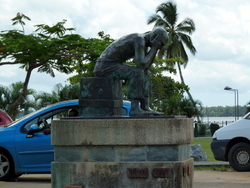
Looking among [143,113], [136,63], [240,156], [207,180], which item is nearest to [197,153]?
[240,156]

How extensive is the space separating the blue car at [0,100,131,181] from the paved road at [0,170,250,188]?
31cm

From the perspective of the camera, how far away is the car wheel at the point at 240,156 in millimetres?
16031

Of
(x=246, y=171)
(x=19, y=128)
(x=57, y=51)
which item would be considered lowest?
(x=246, y=171)

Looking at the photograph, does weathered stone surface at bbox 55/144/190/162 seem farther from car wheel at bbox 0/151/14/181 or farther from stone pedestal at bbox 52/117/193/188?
car wheel at bbox 0/151/14/181

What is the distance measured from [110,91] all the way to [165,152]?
1.40m

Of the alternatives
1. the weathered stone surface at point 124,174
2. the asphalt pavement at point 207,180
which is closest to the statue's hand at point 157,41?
the weathered stone surface at point 124,174

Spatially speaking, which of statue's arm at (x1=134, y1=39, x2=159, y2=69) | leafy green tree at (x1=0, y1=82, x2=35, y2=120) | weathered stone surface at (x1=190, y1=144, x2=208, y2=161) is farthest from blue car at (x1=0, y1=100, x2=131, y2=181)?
leafy green tree at (x1=0, y1=82, x2=35, y2=120)

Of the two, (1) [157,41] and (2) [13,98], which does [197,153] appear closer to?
(1) [157,41]

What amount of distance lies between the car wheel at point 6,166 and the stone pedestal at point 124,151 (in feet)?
16.8

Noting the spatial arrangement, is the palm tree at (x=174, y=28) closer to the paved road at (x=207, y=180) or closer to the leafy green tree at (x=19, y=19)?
the leafy green tree at (x=19, y=19)

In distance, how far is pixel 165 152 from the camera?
8.58m

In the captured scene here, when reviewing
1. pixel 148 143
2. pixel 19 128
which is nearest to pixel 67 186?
pixel 148 143

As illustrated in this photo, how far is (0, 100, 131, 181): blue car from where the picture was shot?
44.1 feet

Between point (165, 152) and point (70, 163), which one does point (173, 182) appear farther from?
point (70, 163)
